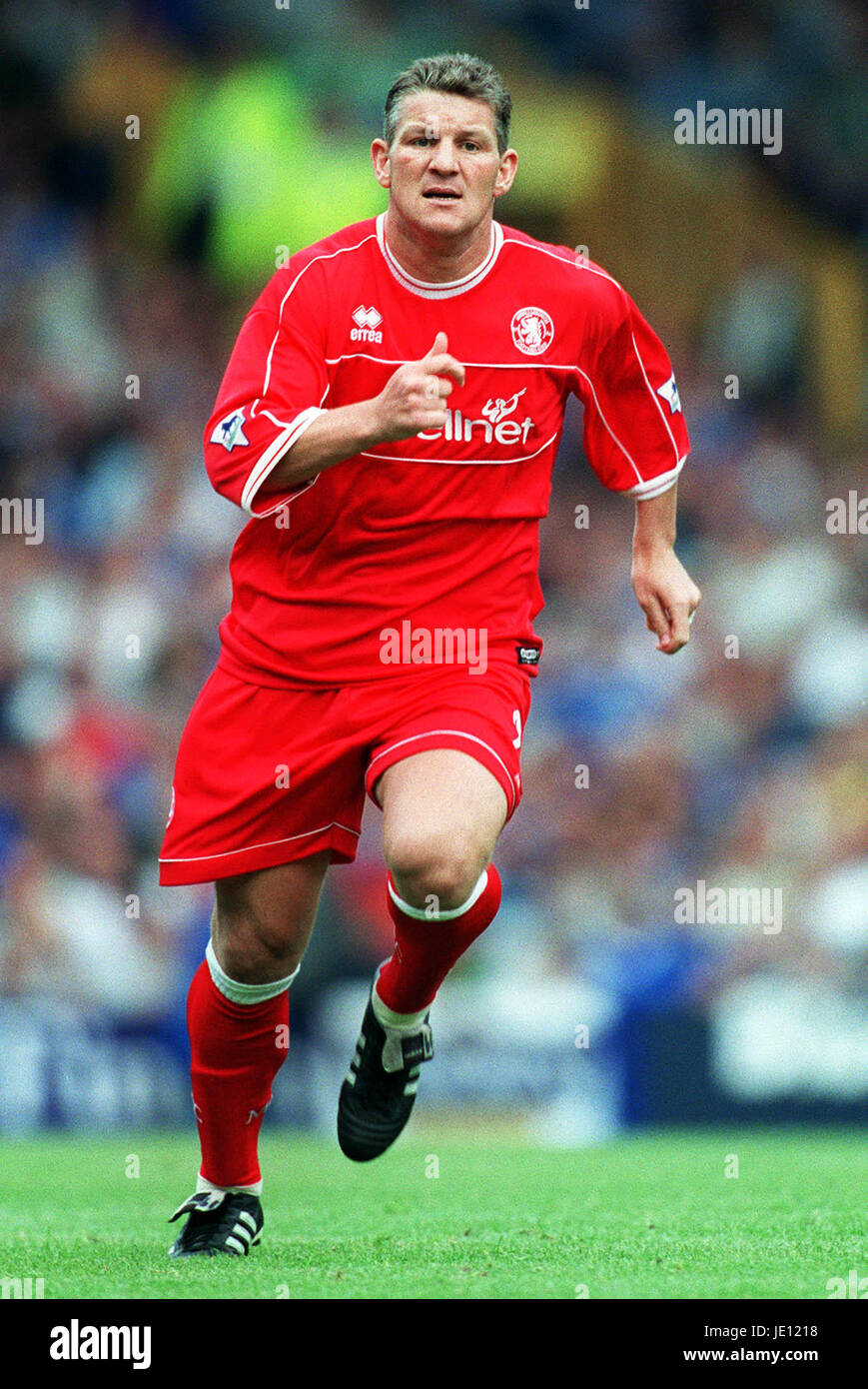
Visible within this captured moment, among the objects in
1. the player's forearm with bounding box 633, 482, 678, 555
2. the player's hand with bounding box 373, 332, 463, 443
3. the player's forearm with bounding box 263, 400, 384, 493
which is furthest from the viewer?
the player's forearm with bounding box 633, 482, 678, 555

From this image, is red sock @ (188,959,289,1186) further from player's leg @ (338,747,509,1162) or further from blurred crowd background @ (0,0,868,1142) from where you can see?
blurred crowd background @ (0,0,868,1142)

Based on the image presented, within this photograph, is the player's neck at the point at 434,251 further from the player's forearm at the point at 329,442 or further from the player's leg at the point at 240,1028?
the player's leg at the point at 240,1028

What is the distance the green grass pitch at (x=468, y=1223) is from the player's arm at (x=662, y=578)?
1482 millimetres

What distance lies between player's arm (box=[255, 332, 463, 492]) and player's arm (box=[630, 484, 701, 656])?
40.5 inches

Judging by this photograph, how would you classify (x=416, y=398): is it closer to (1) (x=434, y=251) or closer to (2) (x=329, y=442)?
(2) (x=329, y=442)

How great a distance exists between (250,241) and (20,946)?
4702mm

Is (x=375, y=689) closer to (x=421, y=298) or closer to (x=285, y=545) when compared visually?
(x=285, y=545)

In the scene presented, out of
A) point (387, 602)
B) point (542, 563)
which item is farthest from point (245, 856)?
point (542, 563)

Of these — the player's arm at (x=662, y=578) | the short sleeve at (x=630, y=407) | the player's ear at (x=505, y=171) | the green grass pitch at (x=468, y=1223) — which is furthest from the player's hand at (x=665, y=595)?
the green grass pitch at (x=468, y=1223)

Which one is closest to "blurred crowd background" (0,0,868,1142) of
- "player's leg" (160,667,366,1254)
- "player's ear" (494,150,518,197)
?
Answer: "player's leg" (160,667,366,1254)

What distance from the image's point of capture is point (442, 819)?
4324mm

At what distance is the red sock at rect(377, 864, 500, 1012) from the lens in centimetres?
455

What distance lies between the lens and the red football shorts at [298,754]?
4605mm

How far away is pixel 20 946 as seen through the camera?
8.95m
